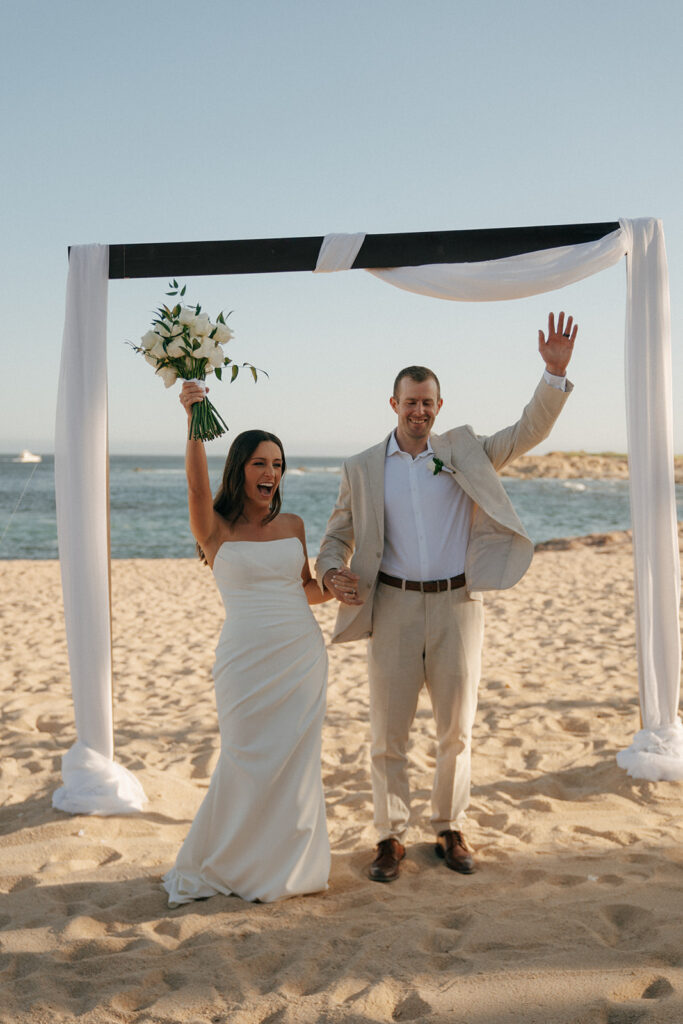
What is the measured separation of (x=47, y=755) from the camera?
15.7 ft

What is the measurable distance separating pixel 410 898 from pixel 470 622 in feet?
3.59

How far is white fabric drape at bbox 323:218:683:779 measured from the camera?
3.93 meters

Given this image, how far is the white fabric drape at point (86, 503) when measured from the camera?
4023 mm

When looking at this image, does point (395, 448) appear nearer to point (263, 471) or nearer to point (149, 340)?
point (263, 471)

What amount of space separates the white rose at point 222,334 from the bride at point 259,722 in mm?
213

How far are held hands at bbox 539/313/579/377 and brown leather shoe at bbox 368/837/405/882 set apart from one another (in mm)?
2072

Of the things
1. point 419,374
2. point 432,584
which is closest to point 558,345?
point 419,374

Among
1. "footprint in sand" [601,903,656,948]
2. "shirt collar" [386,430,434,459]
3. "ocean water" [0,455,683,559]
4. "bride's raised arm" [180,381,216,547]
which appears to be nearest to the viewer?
"footprint in sand" [601,903,656,948]

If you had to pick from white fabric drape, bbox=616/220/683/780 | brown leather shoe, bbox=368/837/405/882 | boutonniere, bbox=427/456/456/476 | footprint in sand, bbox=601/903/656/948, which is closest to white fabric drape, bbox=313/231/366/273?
boutonniere, bbox=427/456/456/476

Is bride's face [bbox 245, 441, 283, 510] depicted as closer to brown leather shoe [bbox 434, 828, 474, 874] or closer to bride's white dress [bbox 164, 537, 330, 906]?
bride's white dress [bbox 164, 537, 330, 906]

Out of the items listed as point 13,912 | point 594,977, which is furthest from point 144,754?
point 594,977

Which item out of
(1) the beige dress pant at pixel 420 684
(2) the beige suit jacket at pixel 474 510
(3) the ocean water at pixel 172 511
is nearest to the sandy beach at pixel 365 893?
(1) the beige dress pant at pixel 420 684

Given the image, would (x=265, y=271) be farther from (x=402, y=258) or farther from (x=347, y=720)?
(x=347, y=720)

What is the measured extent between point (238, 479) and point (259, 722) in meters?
0.98
